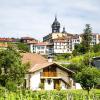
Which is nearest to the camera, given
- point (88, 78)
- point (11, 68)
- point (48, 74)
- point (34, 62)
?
point (11, 68)

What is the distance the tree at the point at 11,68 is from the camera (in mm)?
38781

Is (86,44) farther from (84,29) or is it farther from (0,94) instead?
(0,94)

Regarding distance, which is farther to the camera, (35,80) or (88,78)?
(35,80)

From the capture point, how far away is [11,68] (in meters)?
39.5

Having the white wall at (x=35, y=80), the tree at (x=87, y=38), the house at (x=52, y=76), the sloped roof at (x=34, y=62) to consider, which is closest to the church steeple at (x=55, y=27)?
the tree at (x=87, y=38)

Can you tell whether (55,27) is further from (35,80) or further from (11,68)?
(11,68)

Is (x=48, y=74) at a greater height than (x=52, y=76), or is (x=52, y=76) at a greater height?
(x=48, y=74)

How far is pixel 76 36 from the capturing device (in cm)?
17225

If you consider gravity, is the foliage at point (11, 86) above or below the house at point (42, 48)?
below

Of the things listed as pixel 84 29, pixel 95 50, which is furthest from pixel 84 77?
pixel 84 29

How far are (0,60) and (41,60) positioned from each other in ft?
79.9

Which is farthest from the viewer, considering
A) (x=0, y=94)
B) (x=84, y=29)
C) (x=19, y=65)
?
(x=84, y=29)

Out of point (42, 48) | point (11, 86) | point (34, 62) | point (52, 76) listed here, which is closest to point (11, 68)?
point (11, 86)

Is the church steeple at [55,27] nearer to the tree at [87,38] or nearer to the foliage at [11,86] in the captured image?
the tree at [87,38]
